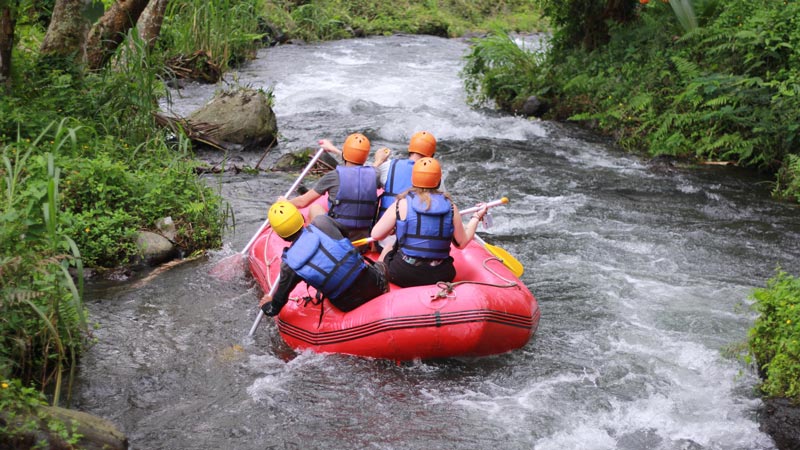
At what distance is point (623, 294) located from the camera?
6.34 metres

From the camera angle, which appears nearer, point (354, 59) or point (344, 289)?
point (344, 289)

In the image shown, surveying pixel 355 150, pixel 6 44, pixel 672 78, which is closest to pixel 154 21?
pixel 6 44

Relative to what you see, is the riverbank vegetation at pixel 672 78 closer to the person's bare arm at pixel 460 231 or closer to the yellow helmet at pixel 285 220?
the person's bare arm at pixel 460 231

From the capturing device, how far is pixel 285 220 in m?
5.09

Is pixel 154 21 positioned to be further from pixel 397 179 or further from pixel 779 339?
pixel 779 339

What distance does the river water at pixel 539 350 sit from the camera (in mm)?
4520

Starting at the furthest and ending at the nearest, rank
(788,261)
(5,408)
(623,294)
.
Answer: (788,261) < (623,294) < (5,408)

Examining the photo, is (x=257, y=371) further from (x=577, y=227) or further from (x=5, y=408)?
(x=577, y=227)

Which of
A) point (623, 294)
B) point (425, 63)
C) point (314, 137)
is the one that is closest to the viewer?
point (623, 294)

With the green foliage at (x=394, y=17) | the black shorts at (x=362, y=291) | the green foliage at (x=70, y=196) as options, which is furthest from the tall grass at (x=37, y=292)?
the green foliage at (x=394, y=17)

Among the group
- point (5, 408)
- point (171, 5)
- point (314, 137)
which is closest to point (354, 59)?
point (171, 5)

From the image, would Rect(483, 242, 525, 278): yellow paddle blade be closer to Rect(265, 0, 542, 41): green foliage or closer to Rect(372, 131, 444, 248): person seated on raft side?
Rect(372, 131, 444, 248): person seated on raft side

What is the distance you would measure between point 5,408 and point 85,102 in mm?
4572

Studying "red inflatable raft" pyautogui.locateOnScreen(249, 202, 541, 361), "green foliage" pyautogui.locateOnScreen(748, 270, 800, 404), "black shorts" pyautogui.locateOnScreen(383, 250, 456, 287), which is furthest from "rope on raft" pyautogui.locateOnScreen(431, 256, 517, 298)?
"green foliage" pyautogui.locateOnScreen(748, 270, 800, 404)
